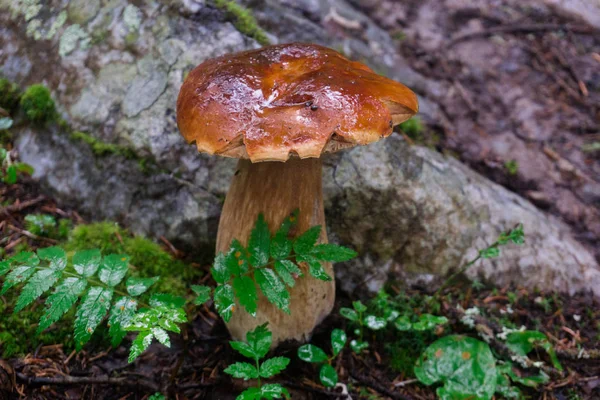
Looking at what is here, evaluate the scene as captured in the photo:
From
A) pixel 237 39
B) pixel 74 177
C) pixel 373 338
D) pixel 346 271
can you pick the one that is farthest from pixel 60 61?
pixel 373 338

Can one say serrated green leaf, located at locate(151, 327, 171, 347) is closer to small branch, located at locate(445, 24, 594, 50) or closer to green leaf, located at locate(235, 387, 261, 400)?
green leaf, located at locate(235, 387, 261, 400)

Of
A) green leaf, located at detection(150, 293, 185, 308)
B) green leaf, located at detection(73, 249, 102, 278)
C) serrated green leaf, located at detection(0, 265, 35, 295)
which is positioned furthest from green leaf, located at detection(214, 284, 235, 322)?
serrated green leaf, located at detection(0, 265, 35, 295)

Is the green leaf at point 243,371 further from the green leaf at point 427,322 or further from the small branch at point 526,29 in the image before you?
the small branch at point 526,29

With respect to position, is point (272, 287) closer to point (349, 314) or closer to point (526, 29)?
point (349, 314)

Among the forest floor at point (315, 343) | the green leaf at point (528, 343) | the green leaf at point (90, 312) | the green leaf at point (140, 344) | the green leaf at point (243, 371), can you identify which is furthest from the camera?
the green leaf at point (528, 343)

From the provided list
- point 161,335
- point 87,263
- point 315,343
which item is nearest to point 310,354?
point 315,343

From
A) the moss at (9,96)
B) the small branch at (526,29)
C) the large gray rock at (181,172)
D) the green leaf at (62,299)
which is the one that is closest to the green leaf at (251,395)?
the green leaf at (62,299)

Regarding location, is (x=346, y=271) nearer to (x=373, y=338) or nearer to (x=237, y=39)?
(x=373, y=338)
